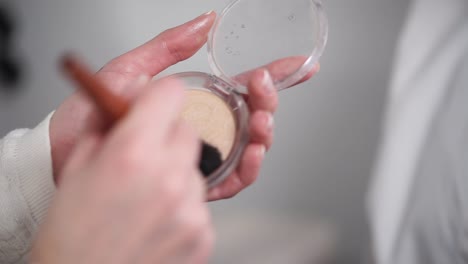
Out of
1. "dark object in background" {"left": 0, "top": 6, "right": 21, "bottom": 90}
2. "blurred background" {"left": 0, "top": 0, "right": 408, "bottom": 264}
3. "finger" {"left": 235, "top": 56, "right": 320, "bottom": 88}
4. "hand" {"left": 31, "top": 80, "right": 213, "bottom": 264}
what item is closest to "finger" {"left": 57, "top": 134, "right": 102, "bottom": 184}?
"hand" {"left": 31, "top": 80, "right": 213, "bottom": 264}

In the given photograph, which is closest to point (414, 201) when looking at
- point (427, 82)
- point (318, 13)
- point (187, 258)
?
point (427, 82)

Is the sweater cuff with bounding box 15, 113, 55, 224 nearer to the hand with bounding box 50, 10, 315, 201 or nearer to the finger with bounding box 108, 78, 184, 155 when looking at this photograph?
the hand with bounding box 50, 10, 315, 201

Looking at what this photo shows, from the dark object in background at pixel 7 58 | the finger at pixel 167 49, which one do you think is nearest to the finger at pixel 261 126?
the finger at pixel 167 49

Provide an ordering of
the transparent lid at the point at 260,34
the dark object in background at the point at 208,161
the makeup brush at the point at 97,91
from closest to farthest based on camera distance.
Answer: the makeup brush at the point at 97,91 → the dark object in background at the point at 208,161 → the transparent lid at the point at 260,34

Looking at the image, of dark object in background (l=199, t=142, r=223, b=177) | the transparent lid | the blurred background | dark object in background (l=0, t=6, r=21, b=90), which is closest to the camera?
dark object in background (l=199, t=142, r=223, b=177)

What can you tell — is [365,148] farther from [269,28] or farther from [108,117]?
[108,117]

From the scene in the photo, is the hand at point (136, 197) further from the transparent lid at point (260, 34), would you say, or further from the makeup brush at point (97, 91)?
the transparent lid at point (260, 34)

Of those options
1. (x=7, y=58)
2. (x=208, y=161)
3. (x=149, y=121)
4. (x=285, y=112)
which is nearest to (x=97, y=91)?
(x=149, y=121)
